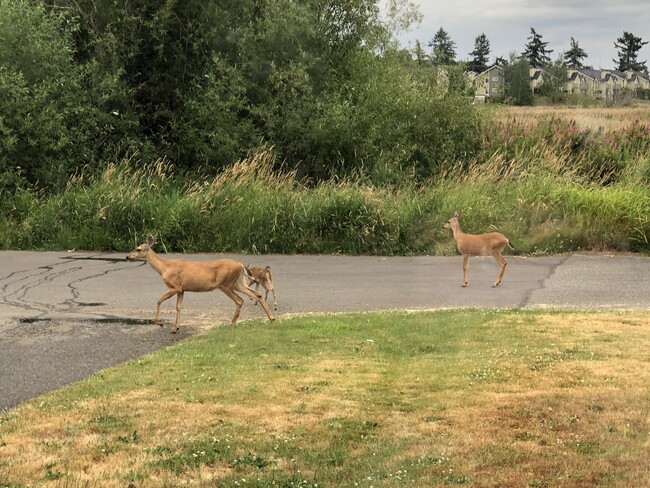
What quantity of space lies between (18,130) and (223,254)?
6394 millimetres

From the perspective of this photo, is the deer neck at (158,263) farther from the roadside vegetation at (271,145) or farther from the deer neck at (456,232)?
the roadside vegetation at (271,145)

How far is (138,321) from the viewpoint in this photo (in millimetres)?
11008

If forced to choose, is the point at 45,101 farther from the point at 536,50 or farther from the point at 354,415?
the point at 536,50

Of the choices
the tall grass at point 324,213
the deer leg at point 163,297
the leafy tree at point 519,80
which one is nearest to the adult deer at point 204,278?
the deer leg at point 163,297

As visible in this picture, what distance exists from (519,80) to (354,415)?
86913mm

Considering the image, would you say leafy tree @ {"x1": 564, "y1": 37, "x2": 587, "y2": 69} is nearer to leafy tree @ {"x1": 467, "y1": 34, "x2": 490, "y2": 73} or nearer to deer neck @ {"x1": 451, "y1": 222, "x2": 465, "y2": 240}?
leafy tree @ {"x1": 467, "y1": 34, "x2": 490, "y2": 73}

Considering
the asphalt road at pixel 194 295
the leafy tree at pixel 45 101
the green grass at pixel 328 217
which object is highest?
the leafy tree at pixel 45 101

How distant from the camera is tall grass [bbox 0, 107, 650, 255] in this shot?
17094 mm

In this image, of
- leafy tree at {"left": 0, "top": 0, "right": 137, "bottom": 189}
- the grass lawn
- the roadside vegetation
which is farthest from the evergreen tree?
the grass lawn

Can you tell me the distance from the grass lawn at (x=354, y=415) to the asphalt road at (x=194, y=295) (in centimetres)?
93

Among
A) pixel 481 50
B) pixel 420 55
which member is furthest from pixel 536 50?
pixel 420 55

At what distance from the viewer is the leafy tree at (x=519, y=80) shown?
82512mm

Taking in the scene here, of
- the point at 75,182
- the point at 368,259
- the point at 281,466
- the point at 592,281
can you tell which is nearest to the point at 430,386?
the point at 281,466

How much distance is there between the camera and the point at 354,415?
21.0 ft
